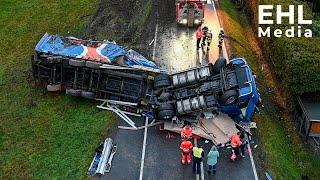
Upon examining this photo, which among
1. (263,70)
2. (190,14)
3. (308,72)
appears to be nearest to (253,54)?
(263,70)

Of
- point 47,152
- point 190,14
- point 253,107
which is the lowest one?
point 47,152

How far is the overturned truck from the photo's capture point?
63.0 ft

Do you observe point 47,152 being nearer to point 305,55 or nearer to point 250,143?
point 250,143

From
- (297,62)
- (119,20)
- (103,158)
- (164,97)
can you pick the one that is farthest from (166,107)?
(119,20)

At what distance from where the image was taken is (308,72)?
65.3 feet

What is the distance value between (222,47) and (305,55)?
541 centimetres

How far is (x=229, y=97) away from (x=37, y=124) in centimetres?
765

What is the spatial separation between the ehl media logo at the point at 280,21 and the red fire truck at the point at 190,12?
10.3 ft

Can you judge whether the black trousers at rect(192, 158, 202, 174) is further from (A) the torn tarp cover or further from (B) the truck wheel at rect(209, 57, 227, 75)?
(A) the torn tarp cover

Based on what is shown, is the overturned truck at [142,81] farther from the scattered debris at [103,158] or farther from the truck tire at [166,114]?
the scattered debris at [103,158]

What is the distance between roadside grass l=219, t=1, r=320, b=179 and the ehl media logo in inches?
55.6

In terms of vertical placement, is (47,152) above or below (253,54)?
below

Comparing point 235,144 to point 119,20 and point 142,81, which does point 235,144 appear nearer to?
point 142,81

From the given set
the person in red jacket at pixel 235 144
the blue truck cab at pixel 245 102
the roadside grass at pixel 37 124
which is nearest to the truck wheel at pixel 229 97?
the blue truck cab at pixel 245 102
